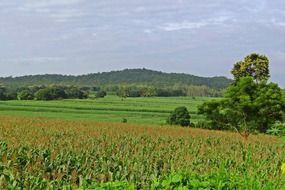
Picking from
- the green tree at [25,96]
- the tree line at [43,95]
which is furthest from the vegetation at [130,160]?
the green tree at [25,96]

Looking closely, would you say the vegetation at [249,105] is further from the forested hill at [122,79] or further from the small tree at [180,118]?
the forested hill at [122,79]

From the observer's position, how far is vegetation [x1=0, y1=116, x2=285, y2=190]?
7.81 metres

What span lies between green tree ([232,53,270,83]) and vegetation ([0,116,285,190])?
20.4m

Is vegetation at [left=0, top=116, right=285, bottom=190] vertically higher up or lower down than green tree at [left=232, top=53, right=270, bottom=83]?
lower down

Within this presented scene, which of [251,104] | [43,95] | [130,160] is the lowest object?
[130,160]

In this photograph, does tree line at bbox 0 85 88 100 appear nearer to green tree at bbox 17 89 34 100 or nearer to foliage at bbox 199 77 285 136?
green tree at bbox 17 89 34 100

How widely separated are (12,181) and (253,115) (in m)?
24.2

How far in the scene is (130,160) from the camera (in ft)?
47.9

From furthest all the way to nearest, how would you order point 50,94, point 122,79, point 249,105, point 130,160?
1. point 122,79
2. point 50,94
3. point 249,105
4. point 130,160

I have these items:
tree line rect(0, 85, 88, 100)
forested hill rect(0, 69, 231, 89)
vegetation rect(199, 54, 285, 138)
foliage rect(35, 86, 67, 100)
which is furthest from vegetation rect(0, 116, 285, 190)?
forested hill rect(0, 69, 231, 89)

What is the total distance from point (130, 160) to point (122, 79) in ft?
378

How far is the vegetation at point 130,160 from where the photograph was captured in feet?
25.6

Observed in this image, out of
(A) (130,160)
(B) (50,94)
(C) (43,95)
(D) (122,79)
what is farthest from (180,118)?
(D) (122,79)

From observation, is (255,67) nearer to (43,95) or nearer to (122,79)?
(43,95)
